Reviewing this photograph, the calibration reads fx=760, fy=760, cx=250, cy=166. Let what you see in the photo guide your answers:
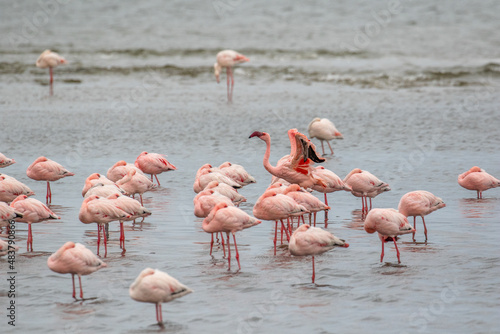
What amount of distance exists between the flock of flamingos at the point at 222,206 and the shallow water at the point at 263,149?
321mm

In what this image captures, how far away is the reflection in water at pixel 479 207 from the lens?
1047 cm

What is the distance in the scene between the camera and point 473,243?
9008 mm

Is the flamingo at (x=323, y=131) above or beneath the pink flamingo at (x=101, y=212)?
above

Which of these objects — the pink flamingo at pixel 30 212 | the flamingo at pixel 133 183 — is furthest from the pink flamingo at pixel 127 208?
the flamingo at pixel 133 183

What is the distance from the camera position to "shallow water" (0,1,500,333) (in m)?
7.06

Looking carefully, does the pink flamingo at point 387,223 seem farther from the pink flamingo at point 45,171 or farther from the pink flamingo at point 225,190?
the pink flamingo at point 45,171

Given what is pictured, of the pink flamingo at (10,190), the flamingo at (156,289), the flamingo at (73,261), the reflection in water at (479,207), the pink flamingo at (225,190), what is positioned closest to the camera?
the flamingo at (156,289)

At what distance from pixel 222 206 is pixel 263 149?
7334mm

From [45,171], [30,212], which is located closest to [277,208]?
[30,212]

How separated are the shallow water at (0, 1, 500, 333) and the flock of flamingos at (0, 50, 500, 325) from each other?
1.05 feet

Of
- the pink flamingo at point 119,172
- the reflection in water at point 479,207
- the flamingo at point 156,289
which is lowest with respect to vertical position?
the flamingo at point 156,289

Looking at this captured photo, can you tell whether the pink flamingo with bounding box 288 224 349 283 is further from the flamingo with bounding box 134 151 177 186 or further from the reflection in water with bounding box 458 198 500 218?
the flamingo with bounding box 134 151 177 186

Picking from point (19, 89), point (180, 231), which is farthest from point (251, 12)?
point (180, 231)

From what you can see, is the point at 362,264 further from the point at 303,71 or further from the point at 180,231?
the point at 303,71
